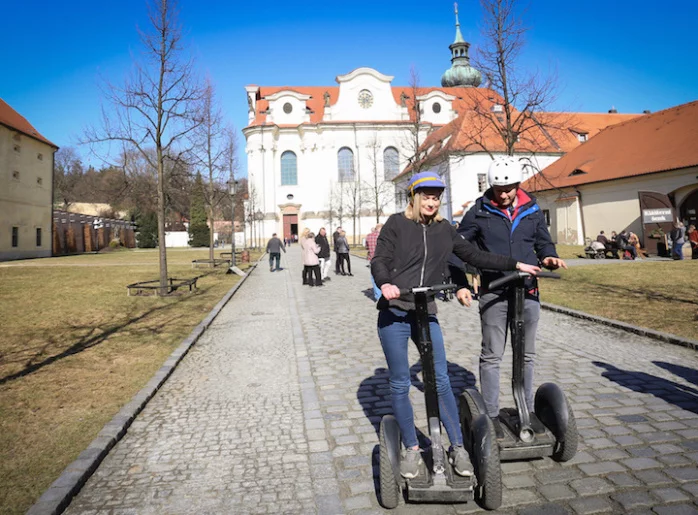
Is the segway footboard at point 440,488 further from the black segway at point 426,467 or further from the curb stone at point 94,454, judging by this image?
the curb stone at point 94,454

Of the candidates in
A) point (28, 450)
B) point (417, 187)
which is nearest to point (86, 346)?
point (28, 450)

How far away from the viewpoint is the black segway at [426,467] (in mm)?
2973

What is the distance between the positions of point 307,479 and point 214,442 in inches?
43.7

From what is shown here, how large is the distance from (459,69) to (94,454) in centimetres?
7740

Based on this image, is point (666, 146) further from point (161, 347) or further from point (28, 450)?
point (28, 450)

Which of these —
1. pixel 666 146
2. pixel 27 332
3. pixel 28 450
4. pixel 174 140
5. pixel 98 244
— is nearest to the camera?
pixel 28 450

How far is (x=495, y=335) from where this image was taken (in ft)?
12.4

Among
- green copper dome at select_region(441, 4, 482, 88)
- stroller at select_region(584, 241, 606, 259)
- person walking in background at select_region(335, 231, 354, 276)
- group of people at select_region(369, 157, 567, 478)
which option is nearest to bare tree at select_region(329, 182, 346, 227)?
green copper dome at select_region(441, 4, 482, 88)

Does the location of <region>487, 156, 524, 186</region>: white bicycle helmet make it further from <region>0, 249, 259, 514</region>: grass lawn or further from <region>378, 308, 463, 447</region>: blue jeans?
<region>0, 249, 259, 514</region>: grass lawn

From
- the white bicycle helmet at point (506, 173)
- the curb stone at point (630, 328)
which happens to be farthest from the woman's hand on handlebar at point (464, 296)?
the curb stone at point (630, 328)

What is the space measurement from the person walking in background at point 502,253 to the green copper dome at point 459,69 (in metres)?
73.1

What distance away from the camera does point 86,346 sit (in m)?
7.88

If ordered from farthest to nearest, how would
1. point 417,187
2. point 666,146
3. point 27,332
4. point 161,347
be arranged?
point 666,146 → point 27,332 → point 161,347 → point 417,187

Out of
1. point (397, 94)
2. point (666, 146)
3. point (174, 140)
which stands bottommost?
point (174, 140)
